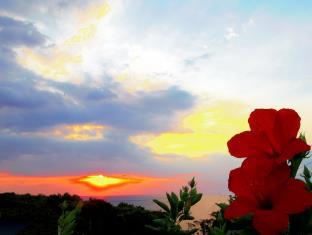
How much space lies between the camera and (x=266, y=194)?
1789mm

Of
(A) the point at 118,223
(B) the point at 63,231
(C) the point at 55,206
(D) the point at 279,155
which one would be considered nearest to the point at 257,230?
(D) the point at 279,155

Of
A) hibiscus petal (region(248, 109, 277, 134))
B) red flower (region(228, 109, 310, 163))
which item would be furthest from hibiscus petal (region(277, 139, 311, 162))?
hibiscus petal (region(248, 109, 277, 134))

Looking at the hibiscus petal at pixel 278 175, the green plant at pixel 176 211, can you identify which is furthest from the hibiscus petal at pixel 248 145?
the green plant at pixel 176 211

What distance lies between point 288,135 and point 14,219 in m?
12.6

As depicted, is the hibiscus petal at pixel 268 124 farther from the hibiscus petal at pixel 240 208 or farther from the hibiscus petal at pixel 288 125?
the hibiscus petal at pixel 240 208

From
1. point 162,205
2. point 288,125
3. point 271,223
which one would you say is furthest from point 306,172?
point 162,205

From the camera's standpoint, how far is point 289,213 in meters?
1.69

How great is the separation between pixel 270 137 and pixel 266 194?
0.69 ft

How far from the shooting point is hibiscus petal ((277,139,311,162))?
5.60 ft

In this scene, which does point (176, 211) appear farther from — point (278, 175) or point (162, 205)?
point (278, 175)

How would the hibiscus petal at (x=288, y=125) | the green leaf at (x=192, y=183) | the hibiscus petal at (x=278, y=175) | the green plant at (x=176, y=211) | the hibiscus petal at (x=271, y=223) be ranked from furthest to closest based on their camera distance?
the green leaf at (x=192, y=183), the green plant at (x=176, y=211), the hibiscus petal at (x=288, y=125), the hibiscus petal at (x=278, y=175), the hibiscus petal at (x=271, y=223)

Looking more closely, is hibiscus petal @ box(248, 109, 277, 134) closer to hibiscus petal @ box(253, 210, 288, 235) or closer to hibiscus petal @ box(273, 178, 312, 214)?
hibiscus petal @ box(273, 178, 312, 214)

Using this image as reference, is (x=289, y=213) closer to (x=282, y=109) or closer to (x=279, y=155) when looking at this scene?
(x=279, y=155)

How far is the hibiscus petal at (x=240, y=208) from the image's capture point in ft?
5.77
